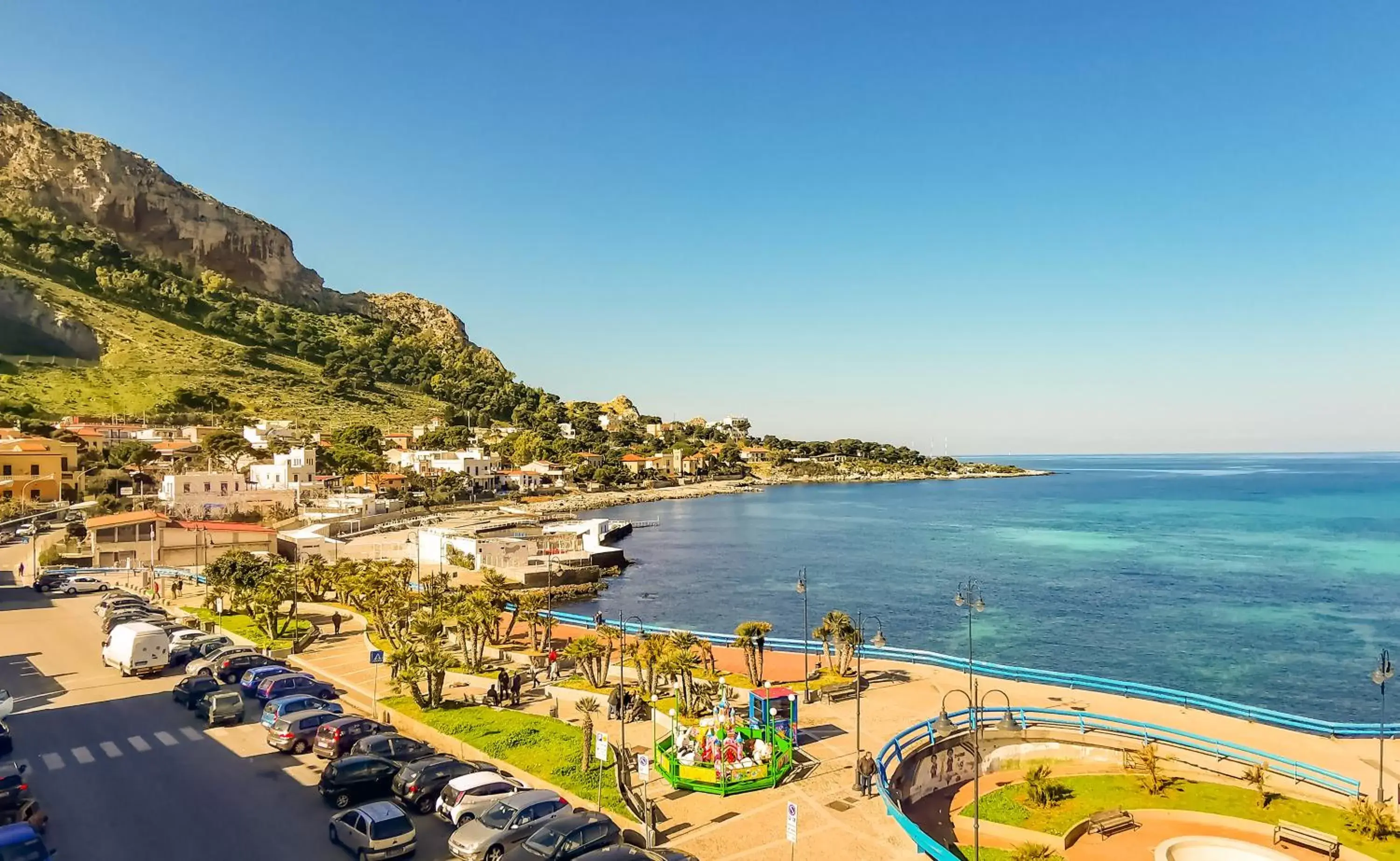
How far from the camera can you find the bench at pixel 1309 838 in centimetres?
1481

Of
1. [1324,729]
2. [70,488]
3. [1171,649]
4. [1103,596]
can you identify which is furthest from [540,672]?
[70,488]

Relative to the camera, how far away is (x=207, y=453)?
8588cm

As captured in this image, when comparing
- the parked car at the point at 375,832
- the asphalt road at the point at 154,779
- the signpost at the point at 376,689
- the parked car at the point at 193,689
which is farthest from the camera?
the parked car at the point at 193,689

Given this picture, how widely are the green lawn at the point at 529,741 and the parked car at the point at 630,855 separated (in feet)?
6.53

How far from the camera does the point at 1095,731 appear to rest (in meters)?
21.0

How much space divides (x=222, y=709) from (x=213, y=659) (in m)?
6.64

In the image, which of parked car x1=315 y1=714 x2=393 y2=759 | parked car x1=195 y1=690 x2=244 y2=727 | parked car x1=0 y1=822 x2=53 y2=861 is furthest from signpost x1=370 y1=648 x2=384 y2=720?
parked car x1=0 y1=822 x2=53 y2=861

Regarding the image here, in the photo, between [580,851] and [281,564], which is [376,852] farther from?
[281,564]

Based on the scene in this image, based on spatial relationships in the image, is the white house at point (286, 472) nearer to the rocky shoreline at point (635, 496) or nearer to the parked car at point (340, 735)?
the rocky shoreline at point (635, 496)

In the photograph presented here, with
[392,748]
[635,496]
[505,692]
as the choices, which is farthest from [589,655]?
[635,496]

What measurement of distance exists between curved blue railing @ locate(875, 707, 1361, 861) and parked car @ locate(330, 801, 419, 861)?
933 centimetres

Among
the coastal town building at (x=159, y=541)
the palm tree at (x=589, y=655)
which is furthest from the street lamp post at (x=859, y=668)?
the coastal town building at (x=159, y=541)

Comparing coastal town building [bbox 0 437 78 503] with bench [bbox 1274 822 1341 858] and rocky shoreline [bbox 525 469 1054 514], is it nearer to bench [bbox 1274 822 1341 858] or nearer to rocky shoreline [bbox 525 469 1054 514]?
rocky shoreline [bbox 525 469 1054 514]

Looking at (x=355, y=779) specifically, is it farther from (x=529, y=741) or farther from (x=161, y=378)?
(x=161, y=378)
